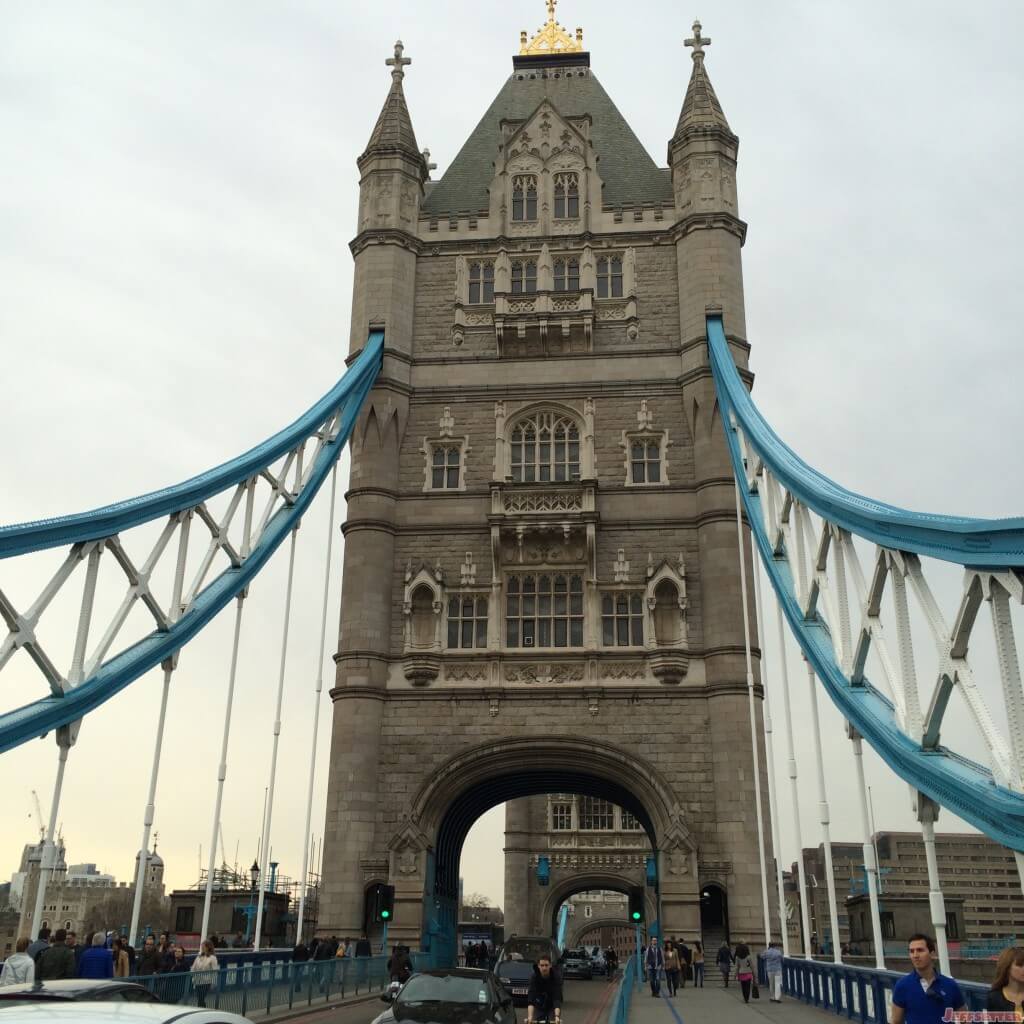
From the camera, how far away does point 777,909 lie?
1004 inches

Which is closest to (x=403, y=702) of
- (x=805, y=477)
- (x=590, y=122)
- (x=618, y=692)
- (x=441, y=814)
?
(x=441, y=814)

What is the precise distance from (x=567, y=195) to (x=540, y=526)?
11542 millimetres

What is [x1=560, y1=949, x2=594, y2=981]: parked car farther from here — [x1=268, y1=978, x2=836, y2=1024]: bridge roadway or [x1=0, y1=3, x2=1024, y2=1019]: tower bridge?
[x1=268, y1=978, x2=836, y2=1024]: bridge roadway

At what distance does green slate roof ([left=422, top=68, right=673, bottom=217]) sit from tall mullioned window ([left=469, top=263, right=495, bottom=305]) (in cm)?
229

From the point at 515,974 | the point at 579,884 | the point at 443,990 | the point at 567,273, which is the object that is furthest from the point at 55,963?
the point at 579,884

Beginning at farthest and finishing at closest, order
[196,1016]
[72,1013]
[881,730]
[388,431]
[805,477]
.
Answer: [388,431]
[805,477]
[881,730]
[196,1016]
[72,1013]

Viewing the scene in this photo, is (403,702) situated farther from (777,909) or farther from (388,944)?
(777,909)

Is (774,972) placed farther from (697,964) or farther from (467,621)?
(467,621)

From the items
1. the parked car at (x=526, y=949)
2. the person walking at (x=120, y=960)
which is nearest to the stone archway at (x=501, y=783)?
the parked car at (x=526, y=949)

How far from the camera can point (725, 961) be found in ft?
77.7

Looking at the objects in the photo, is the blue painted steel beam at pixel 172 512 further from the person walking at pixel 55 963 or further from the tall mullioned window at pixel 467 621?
the tall mullioned window at pixel 467 621

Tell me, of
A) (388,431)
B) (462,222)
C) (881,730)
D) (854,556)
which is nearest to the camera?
A: (881,730)

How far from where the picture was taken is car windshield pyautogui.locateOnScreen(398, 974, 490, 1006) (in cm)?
1127

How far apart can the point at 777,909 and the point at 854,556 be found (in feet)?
42.5
